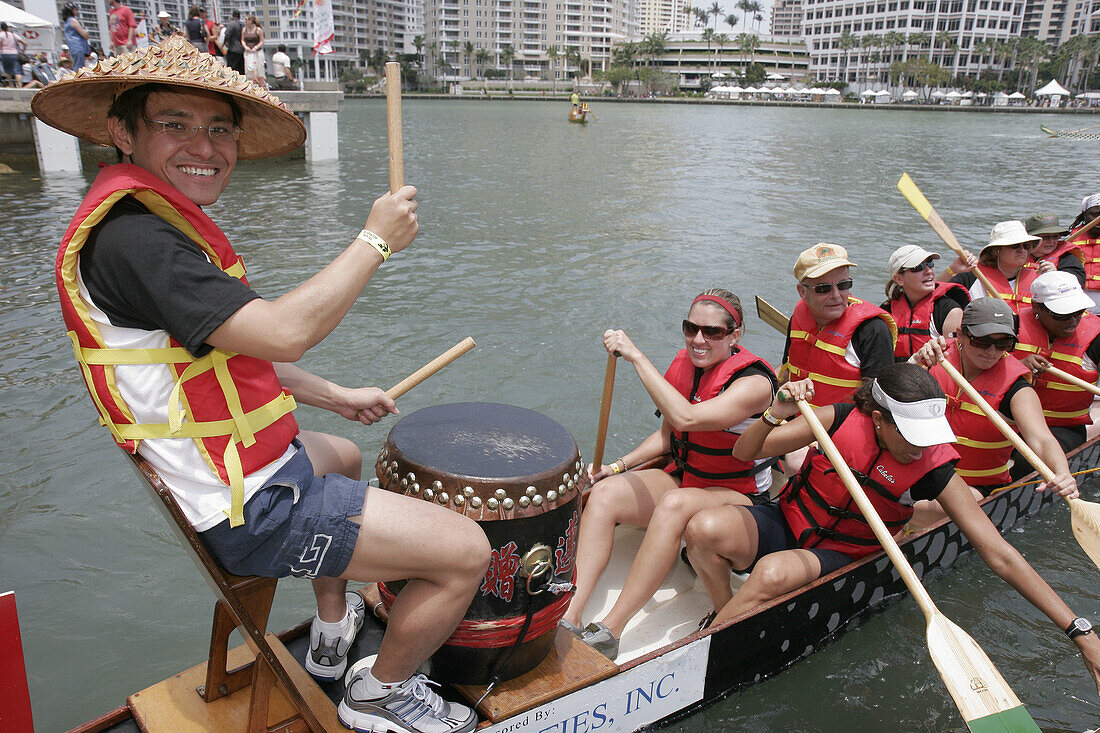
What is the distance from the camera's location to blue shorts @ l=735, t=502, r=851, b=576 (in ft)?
12.7

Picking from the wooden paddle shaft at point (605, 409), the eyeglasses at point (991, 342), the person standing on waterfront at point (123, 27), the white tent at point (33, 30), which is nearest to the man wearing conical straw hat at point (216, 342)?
the wooden paddle shaft at point (605, 409)

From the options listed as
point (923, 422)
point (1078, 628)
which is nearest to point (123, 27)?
point (923, 422)

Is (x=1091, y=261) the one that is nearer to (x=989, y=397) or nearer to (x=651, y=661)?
(x=989, y=397)

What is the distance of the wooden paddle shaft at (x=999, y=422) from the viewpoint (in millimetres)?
4367

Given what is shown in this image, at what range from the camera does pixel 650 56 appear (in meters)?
142

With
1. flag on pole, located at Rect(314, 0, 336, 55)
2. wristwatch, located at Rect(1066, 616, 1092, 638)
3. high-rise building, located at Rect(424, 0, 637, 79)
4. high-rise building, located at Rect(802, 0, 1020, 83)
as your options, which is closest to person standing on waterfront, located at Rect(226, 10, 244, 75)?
flag on pole, located at Rect(314, 0, 336, 55)

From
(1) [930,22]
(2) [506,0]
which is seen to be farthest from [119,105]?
(2) [506,0]

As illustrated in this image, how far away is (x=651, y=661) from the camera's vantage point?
3.20 m

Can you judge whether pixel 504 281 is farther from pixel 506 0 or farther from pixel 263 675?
pixel 506 0

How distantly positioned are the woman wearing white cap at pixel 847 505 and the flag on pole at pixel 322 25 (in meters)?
22.2

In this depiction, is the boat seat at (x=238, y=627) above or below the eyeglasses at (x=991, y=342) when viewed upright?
below

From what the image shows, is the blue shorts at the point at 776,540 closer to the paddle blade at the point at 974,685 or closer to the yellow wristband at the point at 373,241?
the paddle blade at the point at 974,685

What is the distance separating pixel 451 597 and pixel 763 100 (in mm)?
107480

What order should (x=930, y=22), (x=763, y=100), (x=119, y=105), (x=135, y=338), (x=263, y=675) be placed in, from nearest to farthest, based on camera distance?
(x=135, y=338) < (x=119, y=105) < (x=263, y=675) < (x=763, y=100) < (x=930, y=22)
